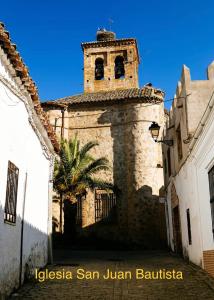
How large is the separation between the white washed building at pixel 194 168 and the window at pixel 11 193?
440 centimetres

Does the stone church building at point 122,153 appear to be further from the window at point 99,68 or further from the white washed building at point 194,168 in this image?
the white washed building at point 194,168

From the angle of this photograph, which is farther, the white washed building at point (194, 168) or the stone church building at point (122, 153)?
the stone church building at point (122, 153)

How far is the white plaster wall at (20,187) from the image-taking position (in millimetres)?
6816

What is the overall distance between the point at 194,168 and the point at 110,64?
68.8ft

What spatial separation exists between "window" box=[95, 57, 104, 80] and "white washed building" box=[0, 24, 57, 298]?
20.0m

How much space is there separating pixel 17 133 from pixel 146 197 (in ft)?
52.1

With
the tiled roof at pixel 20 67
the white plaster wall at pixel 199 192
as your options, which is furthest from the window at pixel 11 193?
the white plaster wall at pixel 199 192

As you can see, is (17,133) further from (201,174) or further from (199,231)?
(199,231)

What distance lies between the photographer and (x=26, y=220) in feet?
28.6

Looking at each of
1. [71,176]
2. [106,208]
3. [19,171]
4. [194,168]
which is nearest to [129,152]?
[106,208]

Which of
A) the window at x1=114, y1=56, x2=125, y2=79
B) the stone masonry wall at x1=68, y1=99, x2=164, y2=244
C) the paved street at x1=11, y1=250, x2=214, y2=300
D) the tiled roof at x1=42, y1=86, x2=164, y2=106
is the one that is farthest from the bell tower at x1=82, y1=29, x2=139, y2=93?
the paved street at x1=11, y1=250, x2=214, y2=300

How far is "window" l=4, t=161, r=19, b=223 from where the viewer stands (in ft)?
23.5

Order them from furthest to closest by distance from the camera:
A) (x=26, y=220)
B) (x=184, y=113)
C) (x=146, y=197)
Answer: (x=146, y=197)
(x=184, y=113)
(x=26, y=220)

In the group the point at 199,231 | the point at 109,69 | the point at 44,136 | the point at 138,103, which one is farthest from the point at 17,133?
the point at 109,69
